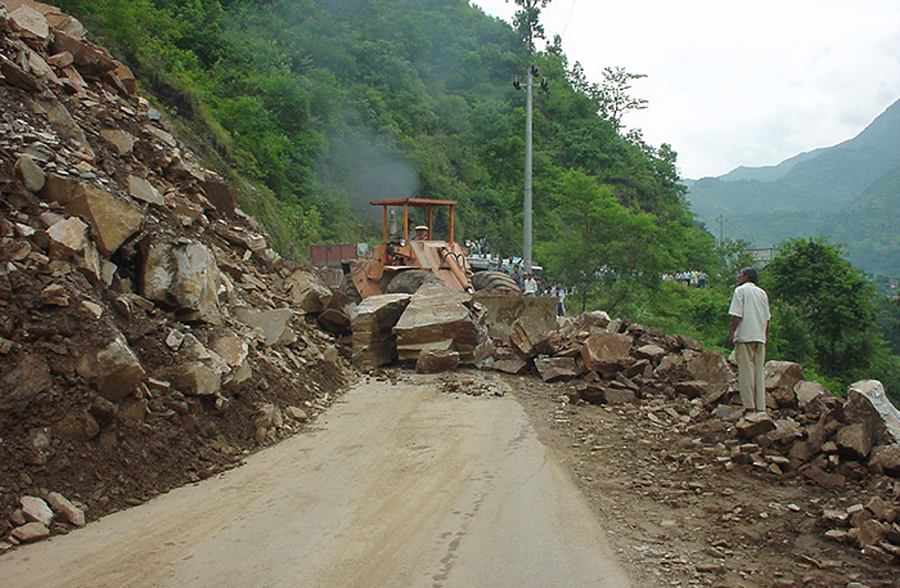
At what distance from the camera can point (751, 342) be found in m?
6.60

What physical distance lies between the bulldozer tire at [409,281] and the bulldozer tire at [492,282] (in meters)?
2.12

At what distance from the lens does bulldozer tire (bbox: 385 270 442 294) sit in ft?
46.5

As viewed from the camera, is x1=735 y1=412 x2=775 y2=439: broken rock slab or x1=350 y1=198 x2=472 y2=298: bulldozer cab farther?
x1=350 y1=198 x2=472 y2=298: bulldozer cab

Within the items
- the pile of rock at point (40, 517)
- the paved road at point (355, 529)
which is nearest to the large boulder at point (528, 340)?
the paved road at point (355, 529)

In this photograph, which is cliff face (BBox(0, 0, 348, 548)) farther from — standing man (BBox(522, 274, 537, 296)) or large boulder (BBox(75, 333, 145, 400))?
standing man (BBox(522, 274, 537, 296))

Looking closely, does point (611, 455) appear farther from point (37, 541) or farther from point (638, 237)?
point (638, 237)

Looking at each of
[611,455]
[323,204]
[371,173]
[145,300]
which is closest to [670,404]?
[611,455]

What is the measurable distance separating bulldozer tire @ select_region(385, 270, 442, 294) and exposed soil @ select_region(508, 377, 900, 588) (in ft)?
24.4

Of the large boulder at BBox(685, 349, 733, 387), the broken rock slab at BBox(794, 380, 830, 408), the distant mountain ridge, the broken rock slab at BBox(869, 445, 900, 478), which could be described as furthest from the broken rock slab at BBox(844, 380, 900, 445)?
the distant mountain ridge

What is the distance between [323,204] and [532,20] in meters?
43.4

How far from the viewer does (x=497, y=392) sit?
8.72 metres

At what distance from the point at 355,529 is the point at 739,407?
440 cm

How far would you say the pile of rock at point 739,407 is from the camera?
4422 millimetres

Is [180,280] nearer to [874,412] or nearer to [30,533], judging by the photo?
[30,533]
